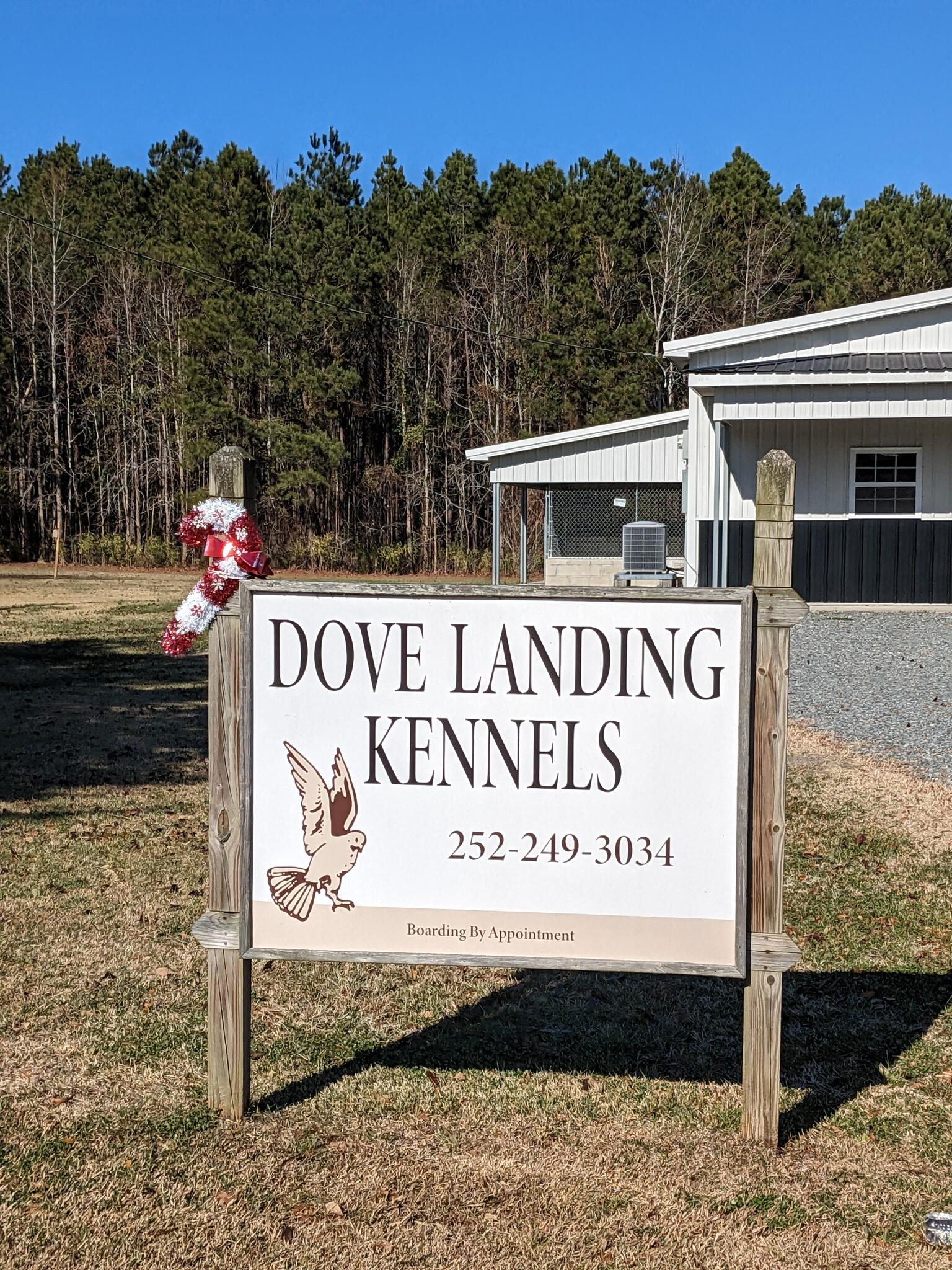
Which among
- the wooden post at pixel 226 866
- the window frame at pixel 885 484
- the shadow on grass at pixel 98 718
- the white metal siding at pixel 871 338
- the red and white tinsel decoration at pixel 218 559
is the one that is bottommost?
the shadow on grass at pixel 98 718

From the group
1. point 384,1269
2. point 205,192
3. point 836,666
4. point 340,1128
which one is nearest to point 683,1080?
point 340,1128

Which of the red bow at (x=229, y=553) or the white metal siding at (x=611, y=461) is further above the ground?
the white metal siding at (x=611, y=461)

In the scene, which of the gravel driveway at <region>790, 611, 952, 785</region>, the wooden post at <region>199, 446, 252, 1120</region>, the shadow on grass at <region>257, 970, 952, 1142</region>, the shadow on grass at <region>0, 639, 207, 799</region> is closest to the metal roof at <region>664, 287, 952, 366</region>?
the gravel driveway at <region>790, 611, 952, 785</region>

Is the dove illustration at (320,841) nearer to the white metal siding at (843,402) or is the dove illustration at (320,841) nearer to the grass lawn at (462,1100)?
the grass lawn at (462,1100)

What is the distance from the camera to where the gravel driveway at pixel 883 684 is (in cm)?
902

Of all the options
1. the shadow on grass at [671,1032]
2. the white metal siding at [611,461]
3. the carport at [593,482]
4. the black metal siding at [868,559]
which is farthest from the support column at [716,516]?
the shadow on grass at [671,1032]

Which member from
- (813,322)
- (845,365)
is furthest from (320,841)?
(813,322)

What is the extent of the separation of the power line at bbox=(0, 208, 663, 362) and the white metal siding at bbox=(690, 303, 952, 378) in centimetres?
1705

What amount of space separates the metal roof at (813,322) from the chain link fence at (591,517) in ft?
12.0

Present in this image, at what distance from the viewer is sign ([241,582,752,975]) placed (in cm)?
331

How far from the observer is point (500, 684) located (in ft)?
11.0

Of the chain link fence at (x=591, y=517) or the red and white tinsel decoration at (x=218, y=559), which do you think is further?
the chain link fence at (x=591, y=517)

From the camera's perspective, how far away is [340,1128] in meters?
3.49

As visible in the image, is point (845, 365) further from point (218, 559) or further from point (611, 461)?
point (218, 559)
